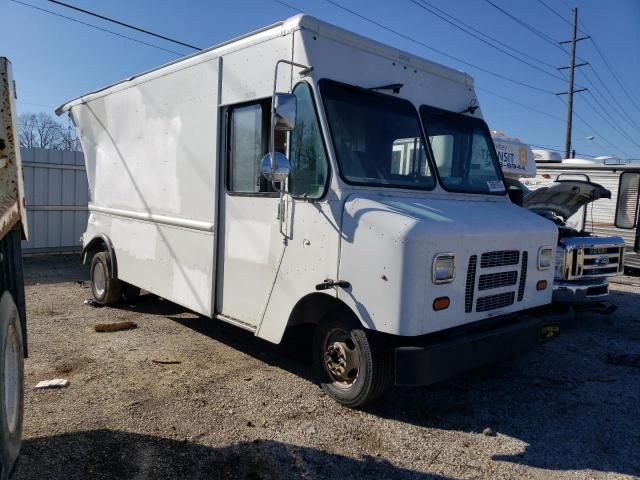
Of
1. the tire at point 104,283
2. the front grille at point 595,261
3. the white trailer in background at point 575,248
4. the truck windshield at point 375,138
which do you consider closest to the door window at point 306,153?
the truck windshield at point 375,138

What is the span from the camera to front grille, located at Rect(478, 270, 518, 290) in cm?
395

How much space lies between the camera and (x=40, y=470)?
9.98 ft

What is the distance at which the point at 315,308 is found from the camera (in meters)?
4.24

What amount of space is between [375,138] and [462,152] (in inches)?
45.7

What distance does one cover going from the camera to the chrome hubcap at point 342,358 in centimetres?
398

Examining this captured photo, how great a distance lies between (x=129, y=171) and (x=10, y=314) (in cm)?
385

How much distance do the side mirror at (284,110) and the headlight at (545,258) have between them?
8.05 feet

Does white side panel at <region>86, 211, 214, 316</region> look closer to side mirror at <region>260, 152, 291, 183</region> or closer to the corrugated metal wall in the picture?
side mirror at <region>260, 152, 291, 183</region>

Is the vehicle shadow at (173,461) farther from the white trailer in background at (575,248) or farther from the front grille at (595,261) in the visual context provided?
the front grille at (595,261)

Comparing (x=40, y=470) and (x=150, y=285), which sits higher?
(x=150, y=285)

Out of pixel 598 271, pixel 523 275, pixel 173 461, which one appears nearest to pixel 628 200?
pixel 598 271

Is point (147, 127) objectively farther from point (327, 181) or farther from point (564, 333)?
point (564, 333)

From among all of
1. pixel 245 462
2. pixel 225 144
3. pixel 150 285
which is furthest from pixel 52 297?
pixel 245 462

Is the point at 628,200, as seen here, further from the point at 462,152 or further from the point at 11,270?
the point at 11,270
